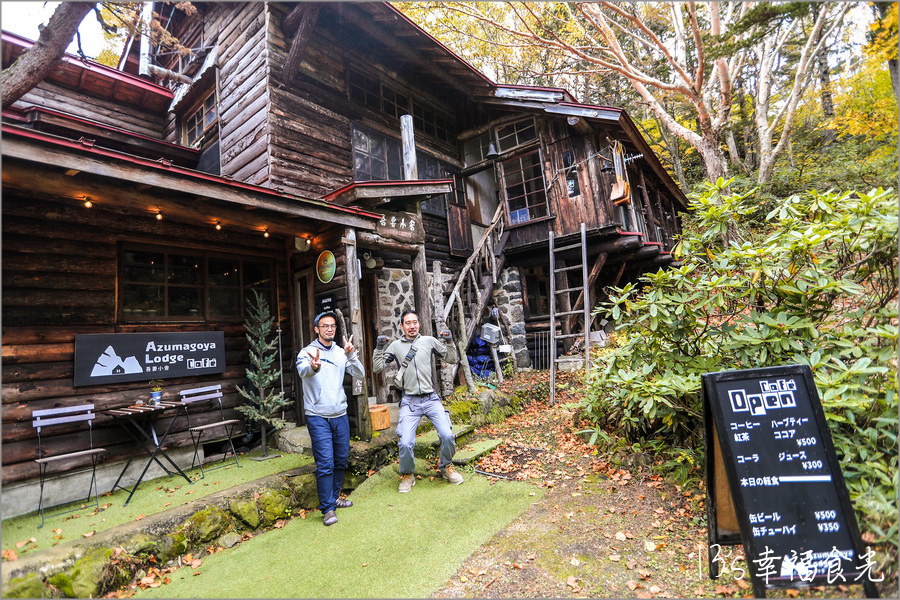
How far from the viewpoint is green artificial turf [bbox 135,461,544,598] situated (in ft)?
9.89

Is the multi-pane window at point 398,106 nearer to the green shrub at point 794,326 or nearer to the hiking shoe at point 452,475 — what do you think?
the green shrub at point 794,326

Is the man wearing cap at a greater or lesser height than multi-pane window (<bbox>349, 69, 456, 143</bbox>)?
lesser

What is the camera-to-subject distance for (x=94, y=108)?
899 centimetres

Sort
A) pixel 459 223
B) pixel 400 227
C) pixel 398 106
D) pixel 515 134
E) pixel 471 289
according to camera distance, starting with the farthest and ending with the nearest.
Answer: pixel 515 134 < pixel 459 223 < pixel 471 289 < pixel 398 106 < pixel 400 227

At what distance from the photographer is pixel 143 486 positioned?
469cm

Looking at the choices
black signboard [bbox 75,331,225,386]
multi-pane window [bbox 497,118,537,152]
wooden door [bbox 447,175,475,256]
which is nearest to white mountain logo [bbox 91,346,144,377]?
black signboard [bbox 75,331,225,386]

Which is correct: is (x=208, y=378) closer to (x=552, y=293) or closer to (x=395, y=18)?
(x=552, y=293)

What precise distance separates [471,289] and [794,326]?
7175mm

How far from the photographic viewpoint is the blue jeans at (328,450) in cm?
411

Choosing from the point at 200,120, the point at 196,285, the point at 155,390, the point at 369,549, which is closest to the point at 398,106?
the point at 200,120

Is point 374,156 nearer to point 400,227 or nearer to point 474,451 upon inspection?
point 400,227

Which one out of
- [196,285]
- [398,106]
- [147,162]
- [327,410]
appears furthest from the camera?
[398,106]

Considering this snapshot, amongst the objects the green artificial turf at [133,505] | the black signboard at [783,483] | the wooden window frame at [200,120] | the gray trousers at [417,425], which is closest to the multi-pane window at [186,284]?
the green artificial turf at [133,505]

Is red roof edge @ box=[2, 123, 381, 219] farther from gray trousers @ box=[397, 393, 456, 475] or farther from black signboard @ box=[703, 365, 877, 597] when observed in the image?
black signboard @ box=[703, 365, 877, 597]
